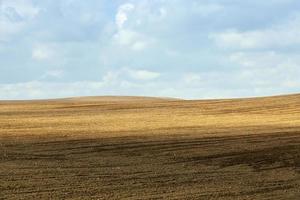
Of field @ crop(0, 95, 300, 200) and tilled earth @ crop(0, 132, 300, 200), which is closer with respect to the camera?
tilled earth @ crop(0, 132, 300, 200)

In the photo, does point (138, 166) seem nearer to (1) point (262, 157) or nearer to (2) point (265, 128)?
(1) point (262, 157)

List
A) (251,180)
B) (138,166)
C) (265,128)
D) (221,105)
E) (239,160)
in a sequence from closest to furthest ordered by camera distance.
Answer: (251,180)
(138,166)
(239,160)
(265,128)
(221,105)

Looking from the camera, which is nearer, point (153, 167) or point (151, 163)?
point (153, 167)

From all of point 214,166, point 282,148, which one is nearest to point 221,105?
point 282,148

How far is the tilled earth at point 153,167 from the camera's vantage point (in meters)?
15.6

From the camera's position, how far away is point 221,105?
57.8m

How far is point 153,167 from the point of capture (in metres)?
19.6

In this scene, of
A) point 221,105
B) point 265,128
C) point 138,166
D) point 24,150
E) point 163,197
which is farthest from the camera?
point 221,105

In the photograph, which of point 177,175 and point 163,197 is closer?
point 163,197

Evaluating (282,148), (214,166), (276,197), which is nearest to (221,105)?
(282,148)

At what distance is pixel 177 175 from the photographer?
18234 millimetres

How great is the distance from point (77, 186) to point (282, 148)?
33.0 ft

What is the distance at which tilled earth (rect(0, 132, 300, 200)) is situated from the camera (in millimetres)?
15588

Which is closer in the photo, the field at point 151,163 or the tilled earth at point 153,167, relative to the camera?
the tilled earth at point 153,167
